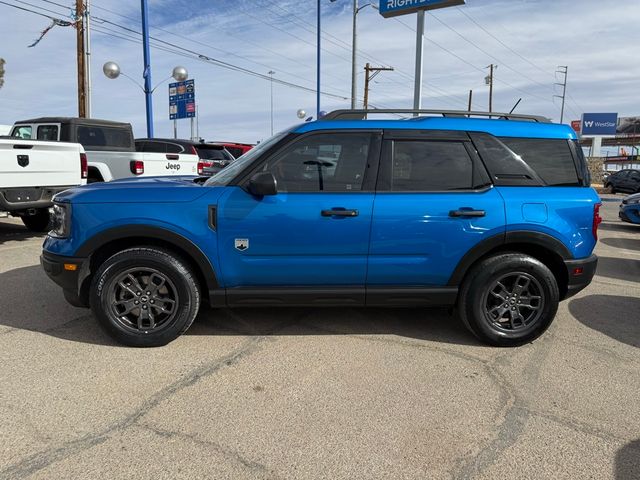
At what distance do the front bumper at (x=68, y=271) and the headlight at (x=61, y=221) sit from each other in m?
0.18

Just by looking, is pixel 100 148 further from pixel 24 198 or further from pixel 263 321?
pixel 263 321

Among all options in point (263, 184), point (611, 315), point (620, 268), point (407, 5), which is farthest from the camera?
point (407, 5)

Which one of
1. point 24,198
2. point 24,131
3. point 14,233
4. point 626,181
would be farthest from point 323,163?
point 626,181

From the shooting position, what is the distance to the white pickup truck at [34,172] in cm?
684

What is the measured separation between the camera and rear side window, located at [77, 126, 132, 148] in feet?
32.1

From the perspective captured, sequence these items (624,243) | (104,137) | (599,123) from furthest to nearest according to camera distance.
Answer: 1. (599,123)
2. (104,137)
3. (624,243)

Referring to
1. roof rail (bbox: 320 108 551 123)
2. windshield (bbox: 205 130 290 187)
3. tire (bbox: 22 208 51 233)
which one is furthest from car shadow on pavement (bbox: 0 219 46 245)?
roof rail (bbox: 320 108 551 123)

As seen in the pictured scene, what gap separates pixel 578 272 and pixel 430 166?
4.91 feet

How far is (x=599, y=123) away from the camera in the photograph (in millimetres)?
81812

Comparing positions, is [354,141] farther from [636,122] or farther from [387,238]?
[636,122]

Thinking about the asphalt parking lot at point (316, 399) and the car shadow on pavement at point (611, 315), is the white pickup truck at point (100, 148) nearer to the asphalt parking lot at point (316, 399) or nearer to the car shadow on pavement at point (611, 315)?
the asphalt parking lot at point (316, 399)

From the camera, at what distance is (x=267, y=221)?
143 inches

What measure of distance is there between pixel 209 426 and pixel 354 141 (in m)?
2.33

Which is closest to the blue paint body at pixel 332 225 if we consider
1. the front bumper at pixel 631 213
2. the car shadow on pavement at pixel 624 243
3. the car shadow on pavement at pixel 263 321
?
the car shadow on pavement at pixel 263 321
